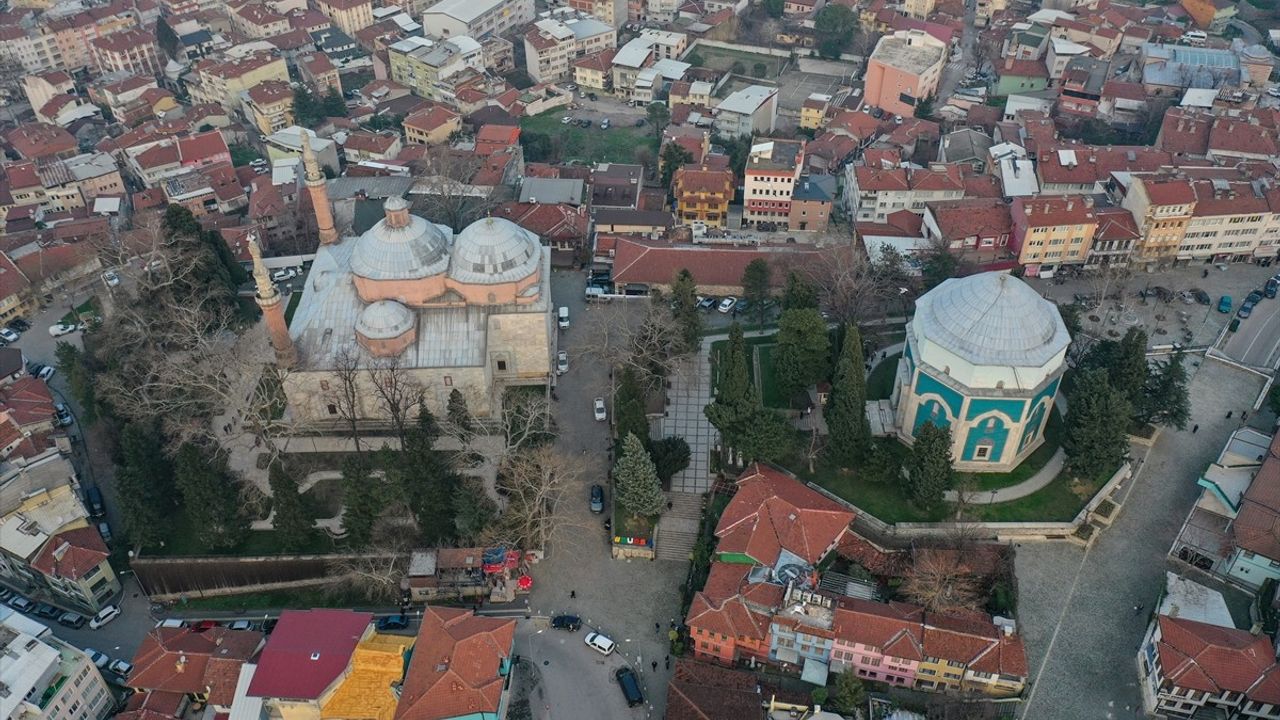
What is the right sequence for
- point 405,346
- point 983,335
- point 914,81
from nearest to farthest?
point 983,335, point 405,346, point 914,81

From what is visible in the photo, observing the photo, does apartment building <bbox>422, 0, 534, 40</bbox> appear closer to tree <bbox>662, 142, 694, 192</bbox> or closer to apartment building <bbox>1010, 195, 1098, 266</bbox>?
tree <bbox>662, 142, 694, 192</bbox>

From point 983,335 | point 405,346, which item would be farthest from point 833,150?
point 405,346

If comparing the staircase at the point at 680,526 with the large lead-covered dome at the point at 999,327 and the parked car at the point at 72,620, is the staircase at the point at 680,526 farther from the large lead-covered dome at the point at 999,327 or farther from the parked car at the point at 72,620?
the parked car at the point at 72,620

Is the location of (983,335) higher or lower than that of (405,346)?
higher

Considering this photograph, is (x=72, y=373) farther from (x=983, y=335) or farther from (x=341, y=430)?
(x=983, y=335)

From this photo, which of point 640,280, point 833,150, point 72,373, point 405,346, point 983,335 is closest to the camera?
point 983,335

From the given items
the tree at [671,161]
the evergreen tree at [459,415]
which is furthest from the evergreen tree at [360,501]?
the tree at [671,161]

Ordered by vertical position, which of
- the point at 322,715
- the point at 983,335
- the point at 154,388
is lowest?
the point at 322,715
